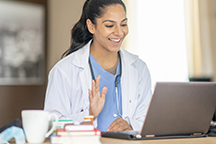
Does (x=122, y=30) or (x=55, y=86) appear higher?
(x=122, y=30)

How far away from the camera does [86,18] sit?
2225mm

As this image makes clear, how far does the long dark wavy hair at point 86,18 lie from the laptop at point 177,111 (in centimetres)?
121

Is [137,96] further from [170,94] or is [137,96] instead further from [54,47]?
[54,47]

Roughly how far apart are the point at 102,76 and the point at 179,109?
3.35ft

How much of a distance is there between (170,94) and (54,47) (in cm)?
213

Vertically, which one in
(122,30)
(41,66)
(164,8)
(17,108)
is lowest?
(17,108)

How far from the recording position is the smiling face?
6.97 ft

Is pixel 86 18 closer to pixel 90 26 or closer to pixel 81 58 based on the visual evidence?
pixel 90 26

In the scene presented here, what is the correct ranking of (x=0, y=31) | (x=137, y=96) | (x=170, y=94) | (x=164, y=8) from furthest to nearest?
(x=164, y=8), (x=0, y=31), (x=137, y=96), (x=170, y=94)

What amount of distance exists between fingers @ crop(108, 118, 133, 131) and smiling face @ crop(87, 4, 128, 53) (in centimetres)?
59

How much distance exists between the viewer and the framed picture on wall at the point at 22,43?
284 cm

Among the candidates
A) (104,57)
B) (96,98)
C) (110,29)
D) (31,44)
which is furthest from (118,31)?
(31,44)

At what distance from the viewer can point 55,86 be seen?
1.88m

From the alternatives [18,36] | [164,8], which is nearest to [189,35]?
[164,8]
